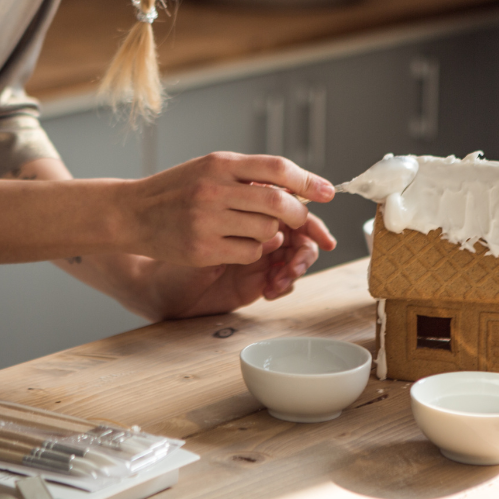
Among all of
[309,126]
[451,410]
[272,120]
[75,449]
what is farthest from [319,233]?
[309,126]

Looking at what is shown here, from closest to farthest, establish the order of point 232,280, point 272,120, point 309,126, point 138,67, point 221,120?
point 138,67 → point 232,280 → point 221,120 → point 272,120 → point 309,126

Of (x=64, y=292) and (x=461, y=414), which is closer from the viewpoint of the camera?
(x=461, y=414)

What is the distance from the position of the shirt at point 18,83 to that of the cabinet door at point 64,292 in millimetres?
766

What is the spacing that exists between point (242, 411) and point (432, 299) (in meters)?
0.25

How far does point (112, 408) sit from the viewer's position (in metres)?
0.75

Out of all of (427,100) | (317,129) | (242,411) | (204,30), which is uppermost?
(204,30)

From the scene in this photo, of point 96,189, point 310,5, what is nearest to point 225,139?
point 310,5

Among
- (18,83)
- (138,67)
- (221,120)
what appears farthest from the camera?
(221,120)

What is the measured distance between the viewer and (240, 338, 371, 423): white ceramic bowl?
68 cm

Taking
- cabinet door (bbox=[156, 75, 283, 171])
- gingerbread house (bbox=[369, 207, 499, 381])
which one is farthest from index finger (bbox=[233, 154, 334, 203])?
cabinet door (bbox=[156, 75, 283, 171])

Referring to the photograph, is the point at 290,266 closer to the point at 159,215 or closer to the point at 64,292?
the point at 159,215

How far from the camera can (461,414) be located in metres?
0.59

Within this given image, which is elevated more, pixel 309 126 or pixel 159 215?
pixel 309 126

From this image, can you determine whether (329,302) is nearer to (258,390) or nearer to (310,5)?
(258,390)
